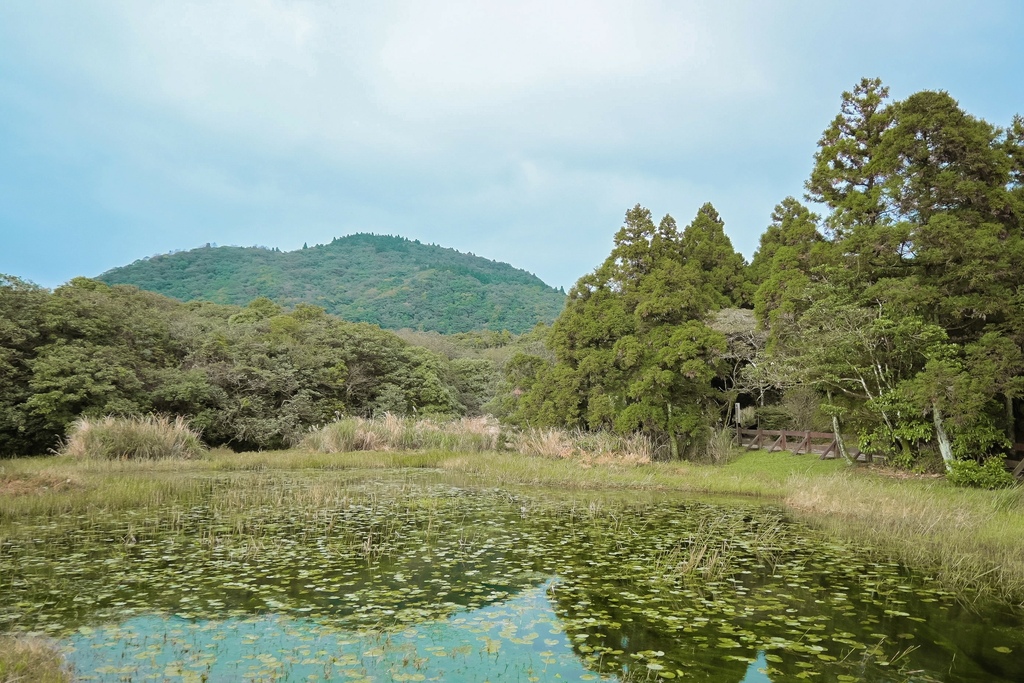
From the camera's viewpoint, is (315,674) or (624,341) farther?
(624,341)

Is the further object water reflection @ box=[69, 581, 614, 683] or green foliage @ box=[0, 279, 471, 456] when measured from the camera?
green foliage @ box=[0, 279, 471, 456]

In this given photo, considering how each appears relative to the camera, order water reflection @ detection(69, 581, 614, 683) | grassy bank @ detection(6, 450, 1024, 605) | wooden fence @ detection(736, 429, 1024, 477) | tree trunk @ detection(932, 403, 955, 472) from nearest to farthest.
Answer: water reflection @ detection(69, 581, 614, 683) < grassy bank @ detection(6, 450, 1024, 605) < tree trunk @ detection(932, 403, 955, 472) < wooden fence @ detection(736, 429, 1024, 477)

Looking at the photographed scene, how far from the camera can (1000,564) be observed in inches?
301

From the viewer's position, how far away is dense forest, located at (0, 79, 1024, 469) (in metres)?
13.3

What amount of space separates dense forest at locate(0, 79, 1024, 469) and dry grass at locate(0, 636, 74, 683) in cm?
1399

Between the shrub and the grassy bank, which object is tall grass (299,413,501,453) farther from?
the shrub

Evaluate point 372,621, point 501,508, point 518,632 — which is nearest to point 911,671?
point 518,632

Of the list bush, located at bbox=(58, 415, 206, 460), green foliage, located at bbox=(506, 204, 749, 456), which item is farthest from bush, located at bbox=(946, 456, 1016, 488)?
bush, located at bbox=(58, 415, 206, 460)

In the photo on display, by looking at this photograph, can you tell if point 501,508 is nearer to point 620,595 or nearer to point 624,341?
point 620,595

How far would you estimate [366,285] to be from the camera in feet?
238

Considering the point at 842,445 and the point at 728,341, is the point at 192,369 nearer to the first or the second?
the point at 728,341

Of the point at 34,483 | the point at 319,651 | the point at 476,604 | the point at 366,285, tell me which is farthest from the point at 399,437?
the point at 366,285

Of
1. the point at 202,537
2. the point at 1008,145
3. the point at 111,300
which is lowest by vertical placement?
the point at 202,537

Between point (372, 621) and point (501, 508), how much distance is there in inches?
256
